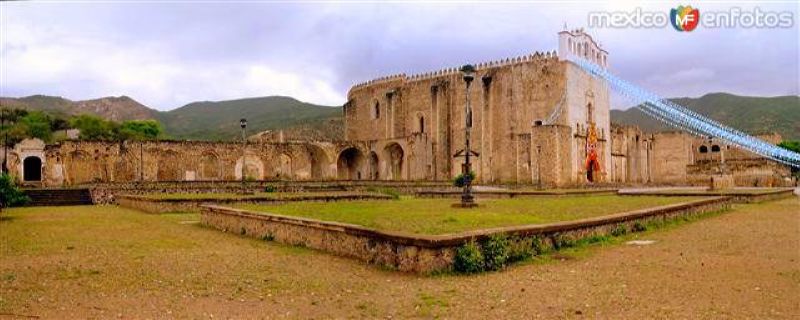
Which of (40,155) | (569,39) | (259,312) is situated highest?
(569,39)

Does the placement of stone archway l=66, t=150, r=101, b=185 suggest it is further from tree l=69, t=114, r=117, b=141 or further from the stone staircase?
tree l=69, t=114, r=117, b=141

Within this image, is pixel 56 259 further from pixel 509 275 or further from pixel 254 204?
pixel 254 204

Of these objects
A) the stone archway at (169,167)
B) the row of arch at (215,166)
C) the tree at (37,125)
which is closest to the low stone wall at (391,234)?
the row of arch at (215,166)

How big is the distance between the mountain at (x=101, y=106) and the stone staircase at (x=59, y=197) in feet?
304

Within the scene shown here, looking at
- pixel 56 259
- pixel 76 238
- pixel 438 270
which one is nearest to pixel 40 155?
pixel 76 238

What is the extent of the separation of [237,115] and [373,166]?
71.6 meters

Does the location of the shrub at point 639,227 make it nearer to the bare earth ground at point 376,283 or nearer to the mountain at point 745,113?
the bare earth ground at point 376,283

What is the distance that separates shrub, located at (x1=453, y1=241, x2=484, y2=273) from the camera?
7.59 meters

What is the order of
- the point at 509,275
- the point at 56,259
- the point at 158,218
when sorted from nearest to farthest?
1. the point at 509,275
2. the point at 56,259
3. the point at 158,218

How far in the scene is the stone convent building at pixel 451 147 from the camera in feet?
118

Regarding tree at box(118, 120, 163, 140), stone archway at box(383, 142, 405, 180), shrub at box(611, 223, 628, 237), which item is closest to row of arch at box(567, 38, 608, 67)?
stone archway at box(383, 142, 405, 180)

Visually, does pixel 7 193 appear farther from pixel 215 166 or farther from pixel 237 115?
pixel 237 115

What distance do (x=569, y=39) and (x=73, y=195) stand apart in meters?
28.0

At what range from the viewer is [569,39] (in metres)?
40.3
